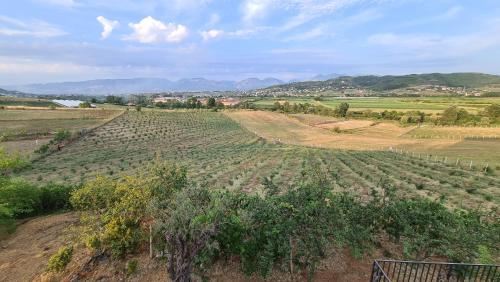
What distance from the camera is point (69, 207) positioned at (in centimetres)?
1662

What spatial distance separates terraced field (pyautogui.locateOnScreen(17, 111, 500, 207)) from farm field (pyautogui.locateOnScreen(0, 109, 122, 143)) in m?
7.51

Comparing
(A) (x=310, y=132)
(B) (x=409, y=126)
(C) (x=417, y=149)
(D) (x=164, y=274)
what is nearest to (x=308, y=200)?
(D) (x=164, y=274)

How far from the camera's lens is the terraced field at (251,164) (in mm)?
24922

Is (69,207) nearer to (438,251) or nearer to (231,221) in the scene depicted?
(231,221)

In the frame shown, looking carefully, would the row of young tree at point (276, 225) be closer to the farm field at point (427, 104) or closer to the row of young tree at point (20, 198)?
the row of young tree at point (20, 198)

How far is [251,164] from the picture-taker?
117ft

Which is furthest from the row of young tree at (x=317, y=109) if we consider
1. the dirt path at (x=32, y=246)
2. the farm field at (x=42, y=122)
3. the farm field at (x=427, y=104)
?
the dirt path at (x=32, y=246)

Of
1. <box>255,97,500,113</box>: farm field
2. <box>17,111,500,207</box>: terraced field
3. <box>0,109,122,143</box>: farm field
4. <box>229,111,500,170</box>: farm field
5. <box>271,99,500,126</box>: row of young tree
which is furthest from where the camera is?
<box>255,97,500,113</box>: farm field

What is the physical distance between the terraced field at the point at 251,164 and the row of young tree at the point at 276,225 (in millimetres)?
1817

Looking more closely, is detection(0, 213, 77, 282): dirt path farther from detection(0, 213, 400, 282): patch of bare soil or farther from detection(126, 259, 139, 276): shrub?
detection(126, 259, 139, 276): shrub

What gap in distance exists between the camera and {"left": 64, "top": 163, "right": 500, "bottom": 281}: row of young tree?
9570 millimetres

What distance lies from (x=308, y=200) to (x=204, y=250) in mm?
3508

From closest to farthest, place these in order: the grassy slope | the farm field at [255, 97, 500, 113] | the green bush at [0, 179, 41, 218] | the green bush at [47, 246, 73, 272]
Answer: the green bush at [47, 246, 73, 272] < the green bush at [0, 179, 41, 218] < the grassy slope < the farm field at [255, 97, 500, 113]

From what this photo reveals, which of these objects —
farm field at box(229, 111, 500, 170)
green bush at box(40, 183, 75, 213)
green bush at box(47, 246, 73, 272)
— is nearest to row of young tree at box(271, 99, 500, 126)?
farm field at box(229, 111, 500, 170)
